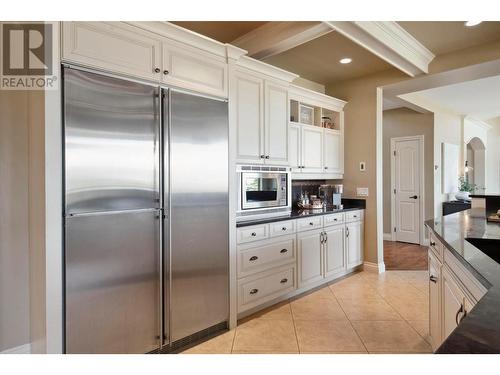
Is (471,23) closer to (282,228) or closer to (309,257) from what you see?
(282,228)

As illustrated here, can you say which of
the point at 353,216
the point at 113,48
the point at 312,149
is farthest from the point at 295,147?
the point at 113,48

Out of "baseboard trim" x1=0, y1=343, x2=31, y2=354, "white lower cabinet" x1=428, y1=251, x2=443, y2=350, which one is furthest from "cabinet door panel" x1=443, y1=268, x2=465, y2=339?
"baseboard trim" x1=0, y1=343, x2=31, y2=354

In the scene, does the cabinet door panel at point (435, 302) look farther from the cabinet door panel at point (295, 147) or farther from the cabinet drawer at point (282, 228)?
the cabinet door panel at point (295, 147)

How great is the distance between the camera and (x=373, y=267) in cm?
414

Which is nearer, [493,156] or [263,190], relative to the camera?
[263,190]

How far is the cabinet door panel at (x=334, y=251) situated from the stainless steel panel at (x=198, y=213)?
157cm

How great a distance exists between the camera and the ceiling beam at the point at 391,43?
2.75m

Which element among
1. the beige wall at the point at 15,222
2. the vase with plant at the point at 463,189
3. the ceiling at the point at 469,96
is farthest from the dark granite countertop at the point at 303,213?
the vase with plant at the point at 463,189

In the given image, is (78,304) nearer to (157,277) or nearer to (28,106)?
(157,277)

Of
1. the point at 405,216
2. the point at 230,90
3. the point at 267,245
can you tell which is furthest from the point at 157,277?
the point at 405,216

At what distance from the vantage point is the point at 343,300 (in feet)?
10.5

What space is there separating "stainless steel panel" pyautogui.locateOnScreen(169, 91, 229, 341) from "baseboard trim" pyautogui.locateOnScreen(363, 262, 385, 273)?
8.11 ft

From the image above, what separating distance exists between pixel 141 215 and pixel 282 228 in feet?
4.90

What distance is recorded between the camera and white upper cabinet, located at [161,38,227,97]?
215cm
